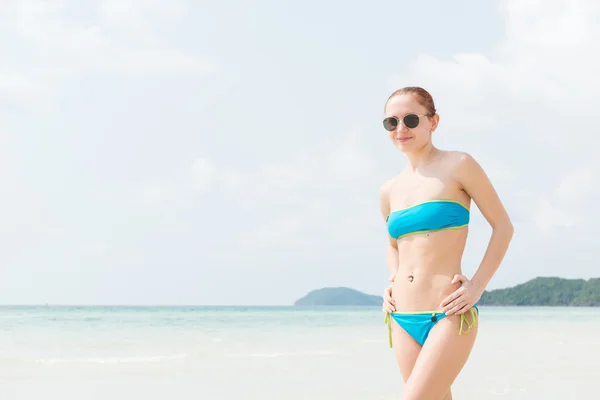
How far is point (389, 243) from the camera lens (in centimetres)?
364

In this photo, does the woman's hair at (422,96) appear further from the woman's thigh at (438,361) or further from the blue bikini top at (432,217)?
the woman's thigh at (438,361)

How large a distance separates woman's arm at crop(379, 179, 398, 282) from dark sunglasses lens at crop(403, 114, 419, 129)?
36 cm

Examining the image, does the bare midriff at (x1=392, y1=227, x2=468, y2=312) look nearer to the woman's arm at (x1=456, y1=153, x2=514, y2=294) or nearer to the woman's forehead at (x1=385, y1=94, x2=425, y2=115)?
the woman's arm at (x1=456, y1=153, x2=514, y2=294)

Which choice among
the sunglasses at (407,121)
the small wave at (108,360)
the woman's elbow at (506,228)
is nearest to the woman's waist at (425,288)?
the woman's elbow at (506,228)

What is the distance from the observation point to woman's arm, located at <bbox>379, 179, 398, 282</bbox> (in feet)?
11.9

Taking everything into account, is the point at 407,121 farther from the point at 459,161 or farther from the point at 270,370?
the point at 270,370

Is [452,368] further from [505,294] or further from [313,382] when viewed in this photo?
[505,294]

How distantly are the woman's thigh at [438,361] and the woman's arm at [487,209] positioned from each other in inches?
8.4

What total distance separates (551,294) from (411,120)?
269 ft

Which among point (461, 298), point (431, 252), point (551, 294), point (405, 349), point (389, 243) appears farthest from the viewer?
point (551, 294)

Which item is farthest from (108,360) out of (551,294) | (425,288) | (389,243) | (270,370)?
(551,294)

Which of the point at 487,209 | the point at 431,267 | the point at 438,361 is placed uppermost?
the point at 487,209

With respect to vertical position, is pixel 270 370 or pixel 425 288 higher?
pixel 425 288

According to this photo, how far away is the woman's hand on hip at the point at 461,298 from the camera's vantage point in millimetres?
3221
